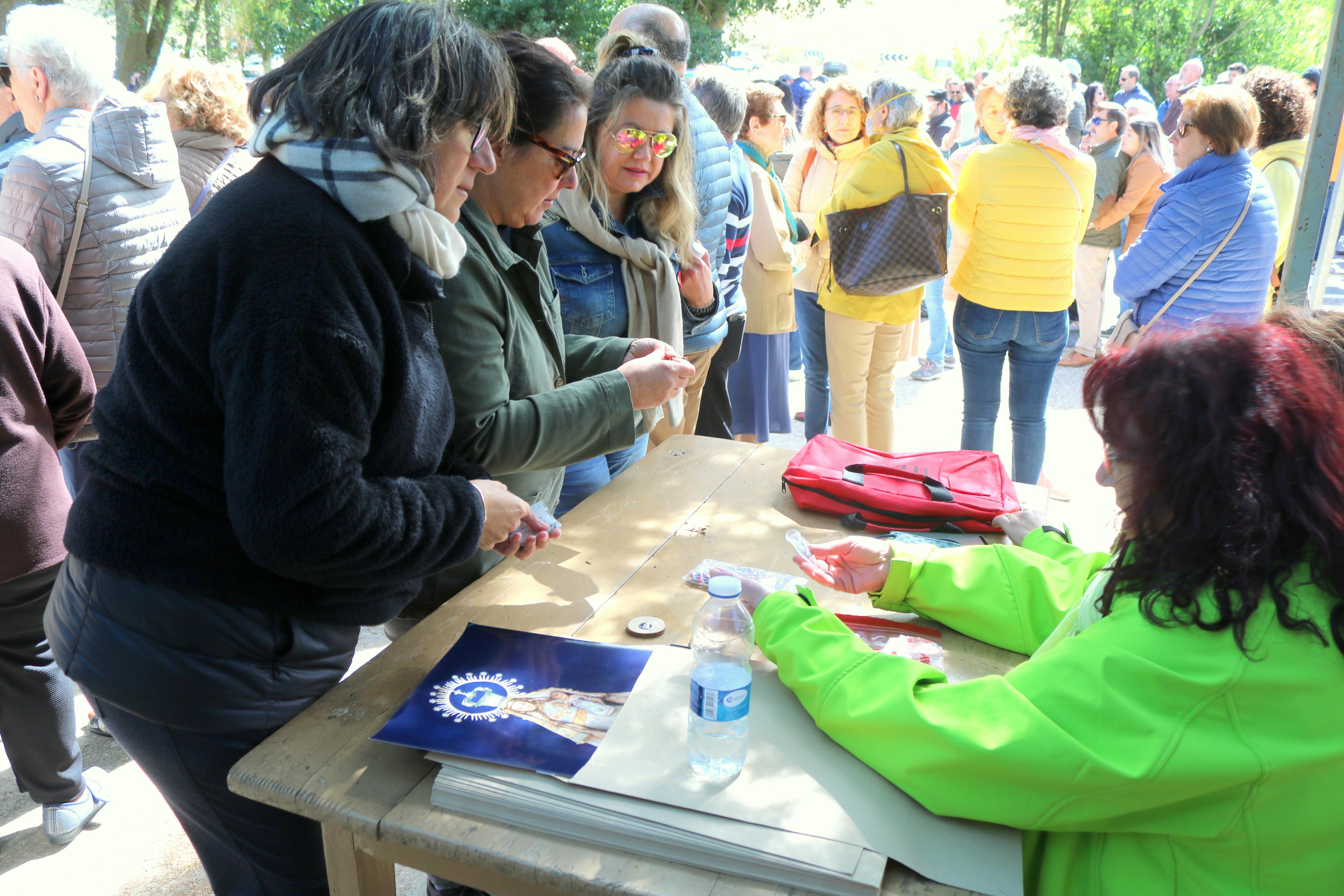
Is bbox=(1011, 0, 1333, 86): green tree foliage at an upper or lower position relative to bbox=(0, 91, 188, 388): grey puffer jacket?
upper

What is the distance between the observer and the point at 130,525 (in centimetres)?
124

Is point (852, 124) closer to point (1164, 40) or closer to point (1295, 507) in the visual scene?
point (1295, 507)

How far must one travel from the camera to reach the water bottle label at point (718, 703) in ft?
3.80

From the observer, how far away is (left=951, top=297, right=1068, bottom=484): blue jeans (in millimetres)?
4105

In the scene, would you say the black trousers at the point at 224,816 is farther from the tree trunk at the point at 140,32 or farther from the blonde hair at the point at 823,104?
the tree trunk at the point at 140,32

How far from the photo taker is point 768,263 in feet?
14.5

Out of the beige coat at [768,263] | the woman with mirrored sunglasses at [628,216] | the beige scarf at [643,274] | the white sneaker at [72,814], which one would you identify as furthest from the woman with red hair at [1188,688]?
the beige coat at [768,263]

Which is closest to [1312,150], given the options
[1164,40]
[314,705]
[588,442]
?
[588,442]

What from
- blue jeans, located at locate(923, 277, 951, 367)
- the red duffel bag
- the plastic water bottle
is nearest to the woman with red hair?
the plastic water bottle

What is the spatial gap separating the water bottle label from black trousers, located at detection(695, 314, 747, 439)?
9.60ft

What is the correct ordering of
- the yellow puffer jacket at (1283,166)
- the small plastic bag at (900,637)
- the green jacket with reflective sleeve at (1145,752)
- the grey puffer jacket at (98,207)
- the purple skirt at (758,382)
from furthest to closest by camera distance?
the purple skirt at (758,382) → the yellow puffer jacket at (1283,166) → the grey puffer jacket at (98,207) → the small plastic bag at (900,637) → the green jacket with reflective sleeve at (1145,752)

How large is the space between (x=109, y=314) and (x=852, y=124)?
12.3ft

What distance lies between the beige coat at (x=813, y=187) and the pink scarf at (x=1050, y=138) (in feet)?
3.07

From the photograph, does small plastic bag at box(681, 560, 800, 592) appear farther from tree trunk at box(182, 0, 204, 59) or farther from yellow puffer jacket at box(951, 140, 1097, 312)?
tree trunk at box(182, 0, 204, 59)
